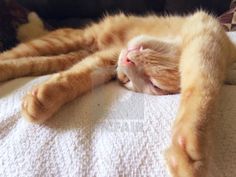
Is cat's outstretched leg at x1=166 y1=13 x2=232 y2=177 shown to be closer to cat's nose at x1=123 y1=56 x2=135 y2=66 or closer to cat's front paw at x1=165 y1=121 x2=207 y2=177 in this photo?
cat's front paw at x1=165 y1=121 x2=207 y2=177

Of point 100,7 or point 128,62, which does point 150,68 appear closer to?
point 128,62

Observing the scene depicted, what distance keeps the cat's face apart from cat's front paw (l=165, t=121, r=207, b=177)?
0.36 meters

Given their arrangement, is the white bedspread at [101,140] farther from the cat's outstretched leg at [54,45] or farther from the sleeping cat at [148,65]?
the cat's outstretched leg at [54,45]

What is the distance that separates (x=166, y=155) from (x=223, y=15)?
1.22 metres

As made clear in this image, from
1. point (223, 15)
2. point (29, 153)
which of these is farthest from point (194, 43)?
point (223, 15)

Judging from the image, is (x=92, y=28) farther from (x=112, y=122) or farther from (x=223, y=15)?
(x=112, y=122)

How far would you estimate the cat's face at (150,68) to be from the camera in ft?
3.34

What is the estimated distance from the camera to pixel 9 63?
1117mm

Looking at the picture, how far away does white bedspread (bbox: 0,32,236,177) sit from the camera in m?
0.69

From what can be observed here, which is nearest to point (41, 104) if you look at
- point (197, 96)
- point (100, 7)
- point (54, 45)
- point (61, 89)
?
point (61, 89)

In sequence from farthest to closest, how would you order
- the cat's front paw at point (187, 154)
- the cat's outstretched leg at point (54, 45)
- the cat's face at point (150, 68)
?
the cat's outstretched leg at point (54, 45), the cat's face at point (150, 68), the cat's front paw at point (187, 154)

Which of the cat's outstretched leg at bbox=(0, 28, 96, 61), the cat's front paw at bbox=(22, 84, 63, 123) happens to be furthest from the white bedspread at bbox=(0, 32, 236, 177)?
the cat's outstretched leg at bbox=(0, 28, 96, 61)

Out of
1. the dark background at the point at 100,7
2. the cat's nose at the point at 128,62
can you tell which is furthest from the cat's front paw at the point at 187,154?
the dark background at the point at 100,7

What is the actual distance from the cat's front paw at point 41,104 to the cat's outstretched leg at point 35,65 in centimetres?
30
